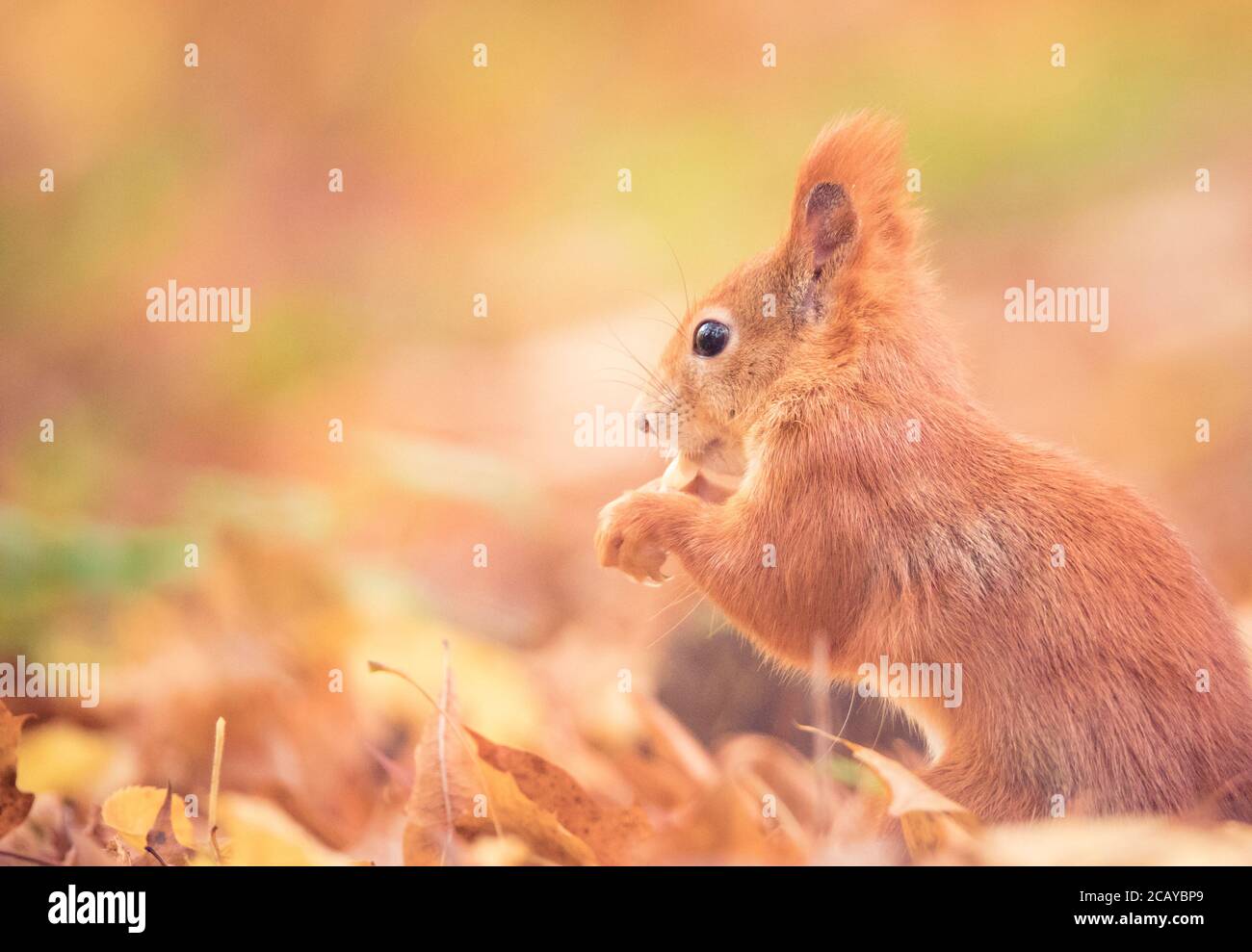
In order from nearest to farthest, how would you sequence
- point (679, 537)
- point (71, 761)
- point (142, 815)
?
point (679, 537), point (142, 815), point (71, 761)

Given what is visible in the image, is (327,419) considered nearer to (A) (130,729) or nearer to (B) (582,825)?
(A) (130,729)

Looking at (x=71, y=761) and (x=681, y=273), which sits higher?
(x=681, y=273)

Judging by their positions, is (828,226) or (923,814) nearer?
(923,814)

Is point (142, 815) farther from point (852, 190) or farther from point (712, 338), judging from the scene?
point (852, 190)

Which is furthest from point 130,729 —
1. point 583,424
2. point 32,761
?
point 583,424

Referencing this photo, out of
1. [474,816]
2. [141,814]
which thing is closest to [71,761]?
[141,814]

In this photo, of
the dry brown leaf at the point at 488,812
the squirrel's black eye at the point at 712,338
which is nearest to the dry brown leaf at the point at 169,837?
the dry brown leaf at the point at 488,812

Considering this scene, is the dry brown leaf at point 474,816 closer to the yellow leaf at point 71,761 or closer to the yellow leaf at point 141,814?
the yellow leaf at point 141,814

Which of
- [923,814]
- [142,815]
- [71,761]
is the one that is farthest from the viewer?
[71,761]
